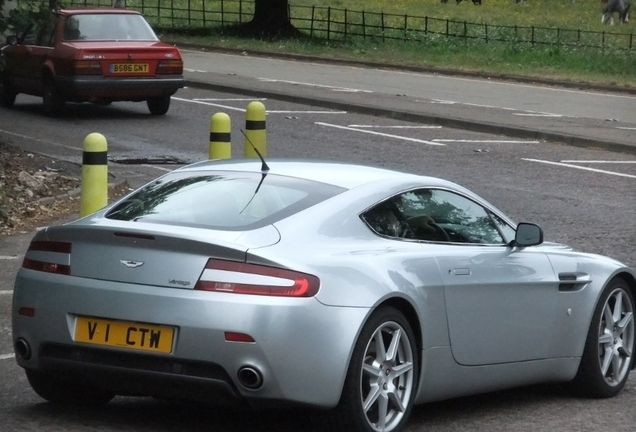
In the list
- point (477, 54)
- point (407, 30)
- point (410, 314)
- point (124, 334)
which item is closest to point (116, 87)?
point (410, 314)

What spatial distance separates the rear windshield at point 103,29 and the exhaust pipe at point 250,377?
1639 centimetres

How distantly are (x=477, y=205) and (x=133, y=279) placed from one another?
198 centimetres

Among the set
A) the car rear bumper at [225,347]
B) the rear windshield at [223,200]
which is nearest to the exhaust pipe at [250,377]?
the car rear bumper at [225,347]

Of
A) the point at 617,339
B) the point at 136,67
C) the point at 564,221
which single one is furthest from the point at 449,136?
the point at 617,339

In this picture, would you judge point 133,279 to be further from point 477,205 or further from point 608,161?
point 608,161

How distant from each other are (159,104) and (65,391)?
1581 centimetres

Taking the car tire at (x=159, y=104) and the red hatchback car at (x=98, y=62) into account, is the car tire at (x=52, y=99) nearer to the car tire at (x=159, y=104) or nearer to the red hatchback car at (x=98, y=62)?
the red hatchback car at (x=98, y=62)

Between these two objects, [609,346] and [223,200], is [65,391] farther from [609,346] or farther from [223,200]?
[609,346]

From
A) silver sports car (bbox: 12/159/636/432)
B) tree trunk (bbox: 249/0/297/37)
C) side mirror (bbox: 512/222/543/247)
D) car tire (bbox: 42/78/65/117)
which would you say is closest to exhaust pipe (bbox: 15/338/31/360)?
silver sports car (bbox: 12/159/636/432)

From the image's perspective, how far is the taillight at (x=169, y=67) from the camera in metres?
21.4

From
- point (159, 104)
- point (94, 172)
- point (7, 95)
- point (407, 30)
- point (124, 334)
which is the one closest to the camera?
point (124, 334)

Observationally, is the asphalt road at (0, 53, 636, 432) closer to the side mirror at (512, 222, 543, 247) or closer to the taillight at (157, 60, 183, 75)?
the taillight at (157, 60, 183, 75)

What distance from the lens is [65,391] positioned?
6.48 m

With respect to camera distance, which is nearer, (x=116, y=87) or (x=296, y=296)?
(x=296, y=296)
